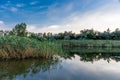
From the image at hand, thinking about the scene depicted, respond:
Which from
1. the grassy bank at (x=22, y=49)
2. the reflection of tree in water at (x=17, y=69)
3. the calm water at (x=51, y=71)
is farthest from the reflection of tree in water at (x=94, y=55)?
the reflection of tree in water at (x=17, y=69)

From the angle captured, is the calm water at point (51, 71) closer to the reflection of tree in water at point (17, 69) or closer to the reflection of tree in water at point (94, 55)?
the reflection of tree in water at point (17, 69)

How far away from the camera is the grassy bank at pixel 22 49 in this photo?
1159cm

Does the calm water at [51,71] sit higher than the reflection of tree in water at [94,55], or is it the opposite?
the calm water at [51,71]

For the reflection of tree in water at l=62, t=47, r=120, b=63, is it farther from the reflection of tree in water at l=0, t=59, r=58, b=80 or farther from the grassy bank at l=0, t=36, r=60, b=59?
the reflection of tree in water at l=0, t=59, r=58, b=80

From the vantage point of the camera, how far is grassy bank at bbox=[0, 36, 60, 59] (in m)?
11.6

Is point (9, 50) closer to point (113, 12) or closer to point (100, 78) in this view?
point (100, 78)

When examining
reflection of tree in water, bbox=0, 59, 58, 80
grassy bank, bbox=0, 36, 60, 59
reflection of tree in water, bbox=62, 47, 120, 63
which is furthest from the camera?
reflection of tree in water, bbox=62, 47, 120, 63

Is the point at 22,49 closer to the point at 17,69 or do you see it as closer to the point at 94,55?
the point at 17,69

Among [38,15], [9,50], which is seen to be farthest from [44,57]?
[38,15]

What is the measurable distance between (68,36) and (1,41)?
46608 mm

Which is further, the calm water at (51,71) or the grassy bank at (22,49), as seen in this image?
the grassy bank at (22,49)

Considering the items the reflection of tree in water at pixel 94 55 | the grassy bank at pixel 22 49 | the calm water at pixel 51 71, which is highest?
the grassy bank at pixel 22 49

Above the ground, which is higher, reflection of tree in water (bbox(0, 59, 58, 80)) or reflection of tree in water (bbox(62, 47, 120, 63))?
reflection of tree in water (bbox(0, 59, 58, 80))

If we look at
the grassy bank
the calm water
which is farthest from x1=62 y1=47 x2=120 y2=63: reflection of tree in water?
the calm water
